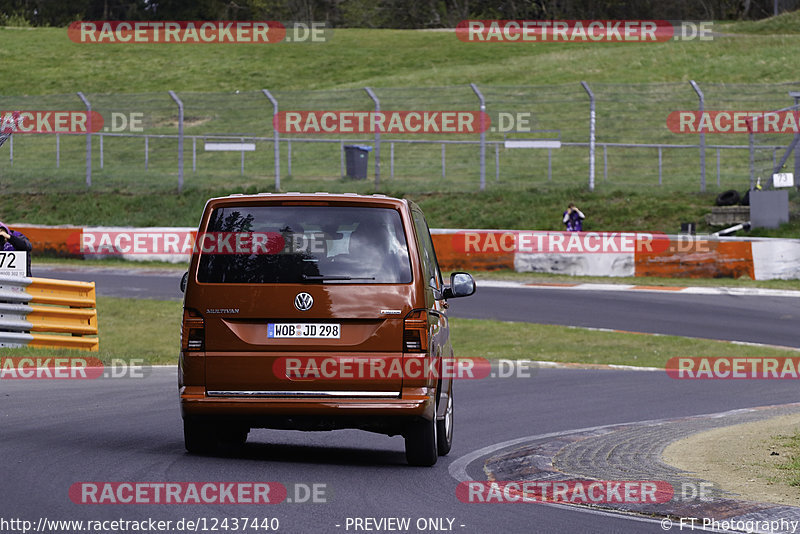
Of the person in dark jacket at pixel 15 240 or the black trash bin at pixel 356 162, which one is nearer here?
the person in dark jacket at pixel 15 240

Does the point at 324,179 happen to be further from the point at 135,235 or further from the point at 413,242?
the point at 413,242

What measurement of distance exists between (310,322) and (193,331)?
738mm

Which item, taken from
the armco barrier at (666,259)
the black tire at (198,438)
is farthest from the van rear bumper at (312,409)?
the armco barrier at (666,259)

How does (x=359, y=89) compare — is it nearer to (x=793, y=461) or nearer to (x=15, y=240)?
(x=15, y=240)

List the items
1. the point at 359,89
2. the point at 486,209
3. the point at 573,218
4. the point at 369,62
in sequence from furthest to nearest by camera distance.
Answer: the point at 369,62
the point at 486,209
the point at 359,89
the point at 573,218

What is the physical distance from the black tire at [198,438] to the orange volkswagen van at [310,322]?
27 cm

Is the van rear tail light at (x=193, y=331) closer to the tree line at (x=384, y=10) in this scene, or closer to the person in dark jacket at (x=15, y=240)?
the person in dark jacket at (x=15, y=240)

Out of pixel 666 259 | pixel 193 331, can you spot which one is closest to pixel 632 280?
pixel 666 259

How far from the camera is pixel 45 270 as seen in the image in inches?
1066

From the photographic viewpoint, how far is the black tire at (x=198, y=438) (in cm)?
872

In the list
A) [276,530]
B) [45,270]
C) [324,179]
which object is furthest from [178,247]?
[276,530]

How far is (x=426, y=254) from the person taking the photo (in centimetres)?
898

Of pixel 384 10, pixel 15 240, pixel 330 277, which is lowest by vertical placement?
pixel 330 277

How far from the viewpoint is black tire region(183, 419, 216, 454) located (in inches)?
343
